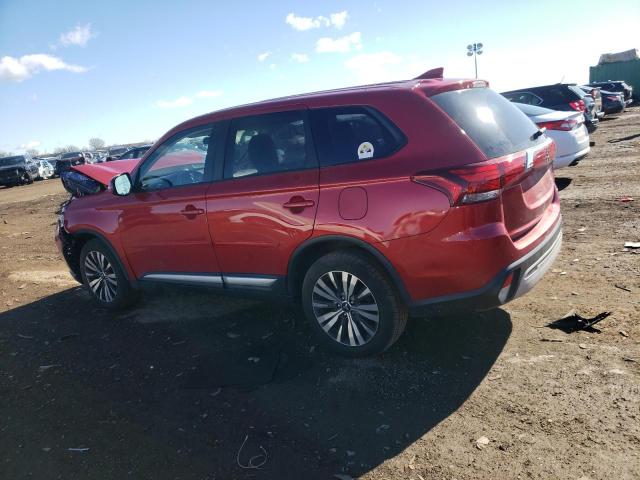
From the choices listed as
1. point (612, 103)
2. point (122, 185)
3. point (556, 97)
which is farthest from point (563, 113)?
point (612, 103)

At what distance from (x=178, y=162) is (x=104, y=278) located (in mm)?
1764

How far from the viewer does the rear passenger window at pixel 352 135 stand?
3.30 m

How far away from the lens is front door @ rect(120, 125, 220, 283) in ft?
14.0

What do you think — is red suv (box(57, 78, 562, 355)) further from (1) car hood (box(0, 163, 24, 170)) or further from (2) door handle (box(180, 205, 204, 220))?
(1) car hood (box(0, 163, 24, 170))

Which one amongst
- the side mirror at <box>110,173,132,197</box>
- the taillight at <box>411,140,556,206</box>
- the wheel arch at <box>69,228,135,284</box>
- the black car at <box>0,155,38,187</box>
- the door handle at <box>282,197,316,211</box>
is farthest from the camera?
the black car at <box>0,155,38,187</box>

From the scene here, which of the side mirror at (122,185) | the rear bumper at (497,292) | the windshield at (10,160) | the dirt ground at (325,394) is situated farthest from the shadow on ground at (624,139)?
the windshield at (10,160)

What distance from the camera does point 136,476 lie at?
274cm

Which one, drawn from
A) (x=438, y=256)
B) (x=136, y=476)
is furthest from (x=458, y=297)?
(x=136, y=476)

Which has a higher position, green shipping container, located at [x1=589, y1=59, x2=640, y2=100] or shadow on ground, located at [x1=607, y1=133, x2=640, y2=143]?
green shipping container, located at [x1=589, y1=59, x2=640, y2=100]

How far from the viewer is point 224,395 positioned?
3469 mm

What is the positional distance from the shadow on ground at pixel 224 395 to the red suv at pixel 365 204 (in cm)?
42

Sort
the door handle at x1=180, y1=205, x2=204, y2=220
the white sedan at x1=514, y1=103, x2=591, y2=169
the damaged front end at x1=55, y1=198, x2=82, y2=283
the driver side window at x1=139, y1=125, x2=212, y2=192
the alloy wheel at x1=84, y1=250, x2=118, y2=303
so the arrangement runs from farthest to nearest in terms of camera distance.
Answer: the white sedan at x1=514, y1=103, x2=591, y2=169, the damaged front end at x1=55, y1=198, x2=82, y2=283, the alloy wheel at x1=84, y1=250, x2=118, y2=303, the driver side window at x1=139, y1=125, x2=212, y2=192, the door handle at x1=180, y1=205, x2=204, y2=220

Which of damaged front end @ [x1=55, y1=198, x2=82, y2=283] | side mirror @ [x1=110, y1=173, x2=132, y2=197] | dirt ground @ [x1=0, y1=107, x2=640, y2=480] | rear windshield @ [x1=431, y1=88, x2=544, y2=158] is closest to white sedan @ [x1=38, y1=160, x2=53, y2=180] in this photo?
damaged front end @ [x1=55, y1=198, x2=82, y2=283]

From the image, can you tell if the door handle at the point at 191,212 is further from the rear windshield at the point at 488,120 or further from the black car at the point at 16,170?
the black car at the point at 16,170
